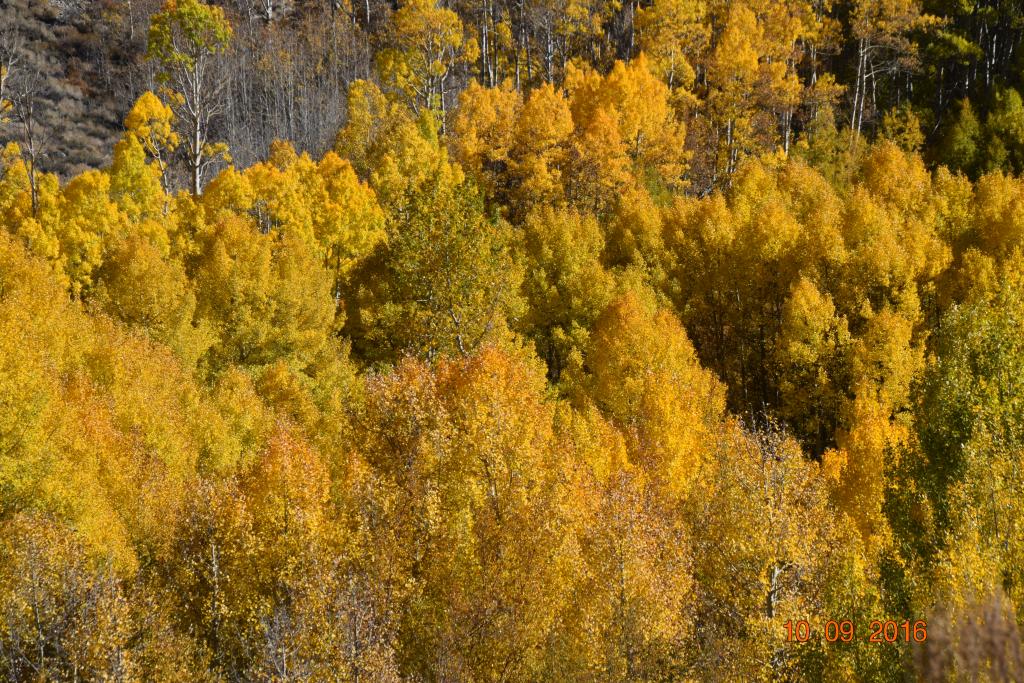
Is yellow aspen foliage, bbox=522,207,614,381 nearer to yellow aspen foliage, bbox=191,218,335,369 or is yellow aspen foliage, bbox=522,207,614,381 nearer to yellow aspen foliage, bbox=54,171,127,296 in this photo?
yellow aspen foliage, bbox=191,218,335,369

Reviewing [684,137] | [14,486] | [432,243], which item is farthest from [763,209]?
[14,486]

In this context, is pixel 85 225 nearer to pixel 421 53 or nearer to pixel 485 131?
pixel 485 131

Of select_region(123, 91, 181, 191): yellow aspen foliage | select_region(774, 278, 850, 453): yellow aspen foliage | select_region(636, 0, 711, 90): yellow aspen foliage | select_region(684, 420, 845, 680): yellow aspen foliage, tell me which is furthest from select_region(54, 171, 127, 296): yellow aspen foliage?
select_region(636, 0, 711, 90): yellow aspen foliage

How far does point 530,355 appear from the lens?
4144 centimetres

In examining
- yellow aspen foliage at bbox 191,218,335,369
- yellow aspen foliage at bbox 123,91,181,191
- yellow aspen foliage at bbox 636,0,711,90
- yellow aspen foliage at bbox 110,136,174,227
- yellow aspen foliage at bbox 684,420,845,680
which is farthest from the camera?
yellow aspen foliage at bbox 636,0,711,90

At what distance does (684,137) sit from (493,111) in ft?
42.4

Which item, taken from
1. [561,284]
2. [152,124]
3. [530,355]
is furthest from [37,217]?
[561,284]

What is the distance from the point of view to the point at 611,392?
141 feet

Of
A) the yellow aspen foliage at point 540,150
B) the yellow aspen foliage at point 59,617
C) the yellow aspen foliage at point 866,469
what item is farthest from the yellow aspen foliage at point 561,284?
the yellow aspen foliage at point 59,617

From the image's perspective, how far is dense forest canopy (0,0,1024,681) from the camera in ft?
74.9

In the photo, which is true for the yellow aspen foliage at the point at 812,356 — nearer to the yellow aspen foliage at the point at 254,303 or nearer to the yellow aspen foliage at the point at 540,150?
the yellow aspen foliage at the point at 540,150

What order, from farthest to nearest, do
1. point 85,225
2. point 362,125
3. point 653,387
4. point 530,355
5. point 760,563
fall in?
point 362,125, point 85,225, point 530,355, point 653,387, point 760,563

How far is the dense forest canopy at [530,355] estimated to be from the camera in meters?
22.8

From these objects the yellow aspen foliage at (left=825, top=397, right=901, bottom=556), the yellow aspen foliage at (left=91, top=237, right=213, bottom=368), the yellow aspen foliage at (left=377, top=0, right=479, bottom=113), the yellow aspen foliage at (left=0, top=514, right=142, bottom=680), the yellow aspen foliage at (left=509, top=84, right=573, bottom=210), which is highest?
the yellow aspen foliage at (left=377, top=0, right=479, bottom=113)
